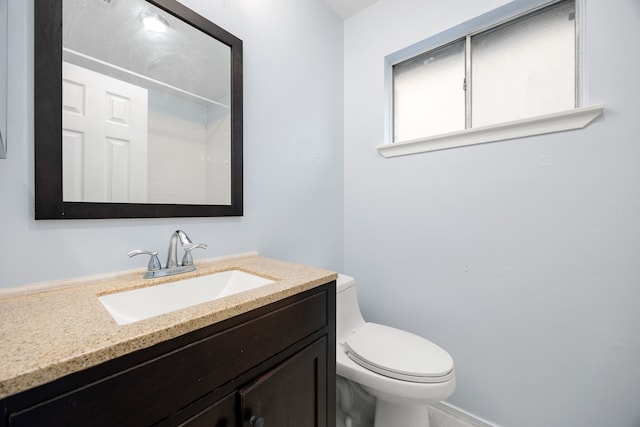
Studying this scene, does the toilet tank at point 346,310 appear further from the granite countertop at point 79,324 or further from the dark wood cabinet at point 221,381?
the granite countertop at point 79,324

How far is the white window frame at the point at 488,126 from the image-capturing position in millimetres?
1039

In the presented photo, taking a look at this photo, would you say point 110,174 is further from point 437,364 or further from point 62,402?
point 437,364

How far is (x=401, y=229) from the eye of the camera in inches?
60.0

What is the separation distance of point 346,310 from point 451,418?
0.78 metres

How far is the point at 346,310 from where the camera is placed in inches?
51.5

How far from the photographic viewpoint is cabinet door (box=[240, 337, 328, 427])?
24.3 inches

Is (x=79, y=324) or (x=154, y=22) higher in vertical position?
(x=154, y=22)

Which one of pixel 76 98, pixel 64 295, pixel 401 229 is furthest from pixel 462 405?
pixel 76 98

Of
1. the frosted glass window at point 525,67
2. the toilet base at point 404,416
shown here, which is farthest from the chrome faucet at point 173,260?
the frosted glass window at point 525,67

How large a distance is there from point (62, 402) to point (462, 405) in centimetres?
164

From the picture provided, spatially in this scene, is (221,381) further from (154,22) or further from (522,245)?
→ (522,245)

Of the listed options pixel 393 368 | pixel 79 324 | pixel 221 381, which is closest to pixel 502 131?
pixel 393 368

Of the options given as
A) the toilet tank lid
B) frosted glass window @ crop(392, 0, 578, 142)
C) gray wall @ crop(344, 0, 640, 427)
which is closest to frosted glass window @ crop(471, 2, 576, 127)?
frosted glass window @ crop(392, 0, 578, 142)

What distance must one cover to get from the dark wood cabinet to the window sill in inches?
39.1
